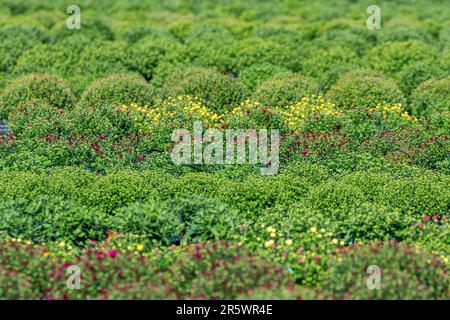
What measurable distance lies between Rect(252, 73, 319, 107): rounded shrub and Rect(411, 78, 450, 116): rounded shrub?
191cm

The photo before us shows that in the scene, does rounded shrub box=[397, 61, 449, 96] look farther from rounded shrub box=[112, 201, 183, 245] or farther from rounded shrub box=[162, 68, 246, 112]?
rounded shrub box=[112, 201, 183, 245]

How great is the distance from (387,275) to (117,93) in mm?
8208

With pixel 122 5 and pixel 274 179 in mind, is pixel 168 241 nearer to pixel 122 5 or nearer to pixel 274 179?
pixel 274 179

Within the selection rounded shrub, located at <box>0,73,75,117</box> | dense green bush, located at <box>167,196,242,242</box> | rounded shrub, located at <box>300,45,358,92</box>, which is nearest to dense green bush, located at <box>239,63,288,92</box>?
rounded shrub, located at <box>300,45,358,92</box>

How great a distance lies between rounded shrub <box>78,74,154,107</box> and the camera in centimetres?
1399

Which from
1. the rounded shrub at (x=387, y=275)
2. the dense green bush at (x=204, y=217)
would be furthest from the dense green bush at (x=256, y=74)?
the rounded shrub at (x=387, y=275)

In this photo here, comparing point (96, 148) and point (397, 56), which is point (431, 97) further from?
point (96, 148)

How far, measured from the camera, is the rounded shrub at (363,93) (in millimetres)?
14211

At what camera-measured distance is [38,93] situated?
14.1m

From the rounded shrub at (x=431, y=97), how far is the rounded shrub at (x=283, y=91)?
6.28 feet

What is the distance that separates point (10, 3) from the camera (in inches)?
1140

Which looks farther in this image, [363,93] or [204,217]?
[363,93]

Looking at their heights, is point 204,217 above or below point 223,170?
below

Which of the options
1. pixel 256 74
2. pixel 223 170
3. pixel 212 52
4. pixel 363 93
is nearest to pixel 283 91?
pixel 363 93
